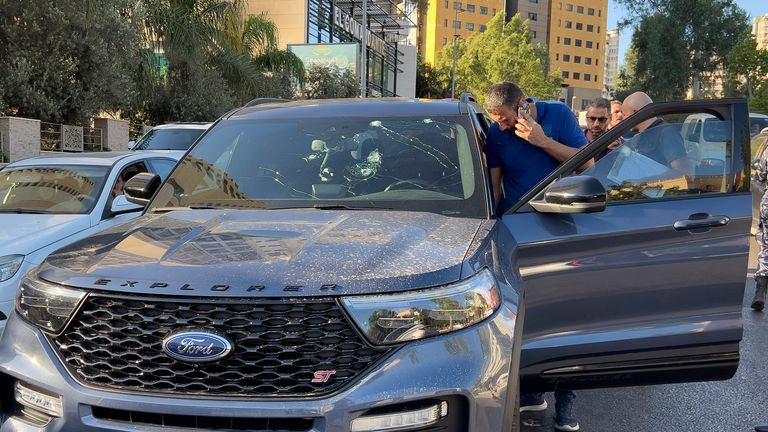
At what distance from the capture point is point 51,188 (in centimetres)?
646

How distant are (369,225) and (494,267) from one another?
548 mm

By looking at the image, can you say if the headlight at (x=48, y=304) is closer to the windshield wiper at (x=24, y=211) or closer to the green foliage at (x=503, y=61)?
the windshield wiper at (x=24, y=211)

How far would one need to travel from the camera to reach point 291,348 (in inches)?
82.0

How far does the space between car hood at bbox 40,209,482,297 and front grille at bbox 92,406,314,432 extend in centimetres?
38

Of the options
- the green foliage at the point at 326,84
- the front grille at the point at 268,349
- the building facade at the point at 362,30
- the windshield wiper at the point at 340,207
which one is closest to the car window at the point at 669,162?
the windshield wiper at the point at 340,207

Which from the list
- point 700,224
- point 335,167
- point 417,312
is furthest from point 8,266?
point 700,224

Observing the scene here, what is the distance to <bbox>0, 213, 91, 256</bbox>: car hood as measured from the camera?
16.5ft

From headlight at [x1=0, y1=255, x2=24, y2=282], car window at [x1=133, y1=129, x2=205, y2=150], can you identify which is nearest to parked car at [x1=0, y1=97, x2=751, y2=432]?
headlight at [x1=0, y1=255, x2=24, y2=282]

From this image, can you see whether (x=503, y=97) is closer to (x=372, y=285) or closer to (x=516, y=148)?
(x=516, y=148)

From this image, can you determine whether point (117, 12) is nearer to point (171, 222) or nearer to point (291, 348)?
point (171, 222)

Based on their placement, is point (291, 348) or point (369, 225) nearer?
point (291, 348)

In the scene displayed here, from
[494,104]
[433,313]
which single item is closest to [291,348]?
[433,313]

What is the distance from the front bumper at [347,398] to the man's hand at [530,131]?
1784 millimetres

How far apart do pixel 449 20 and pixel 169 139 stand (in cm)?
10379
